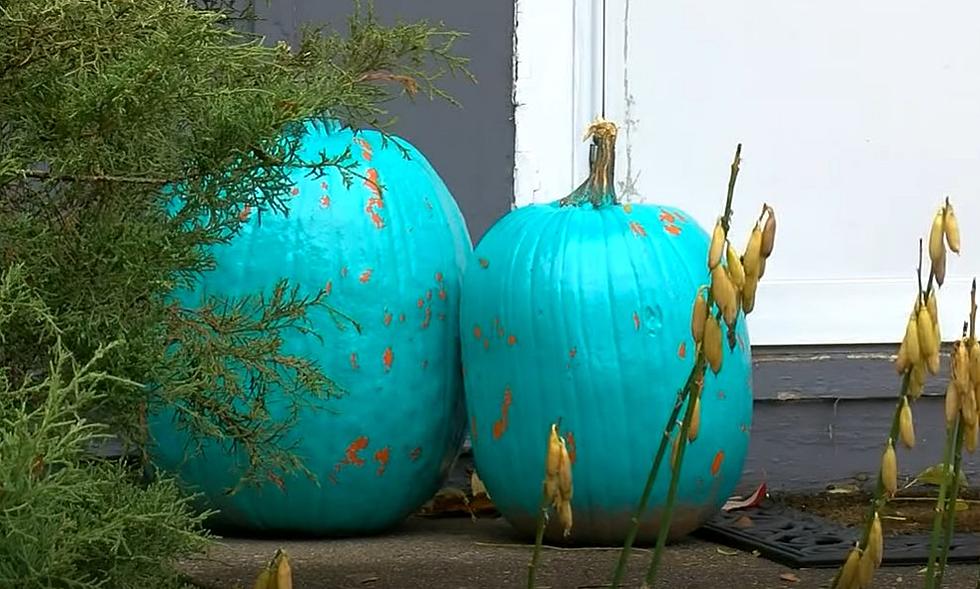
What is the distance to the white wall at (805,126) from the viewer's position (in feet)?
13.1

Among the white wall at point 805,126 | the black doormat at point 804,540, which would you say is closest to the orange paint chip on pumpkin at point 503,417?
the black doormat at point 804,540

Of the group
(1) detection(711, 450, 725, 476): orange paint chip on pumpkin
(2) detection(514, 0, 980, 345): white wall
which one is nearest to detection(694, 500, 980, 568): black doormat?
(1) detection(711, 450, 725, 476): orange paint chip on pumpkin

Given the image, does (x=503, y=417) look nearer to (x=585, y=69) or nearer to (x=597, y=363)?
(x=597, y=363)

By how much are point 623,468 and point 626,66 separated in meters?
1.34

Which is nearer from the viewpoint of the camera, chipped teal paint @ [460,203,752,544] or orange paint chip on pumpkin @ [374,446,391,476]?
chipped teal paint @ [460,203,752,544]

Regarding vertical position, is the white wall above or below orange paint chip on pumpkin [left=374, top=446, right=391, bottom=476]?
above

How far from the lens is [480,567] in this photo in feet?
9.53

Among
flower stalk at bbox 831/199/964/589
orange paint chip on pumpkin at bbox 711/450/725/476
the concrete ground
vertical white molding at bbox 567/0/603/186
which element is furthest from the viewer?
vertical white molding at bbox 567/0/603/186

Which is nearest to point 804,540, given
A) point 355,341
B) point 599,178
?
point 599,178

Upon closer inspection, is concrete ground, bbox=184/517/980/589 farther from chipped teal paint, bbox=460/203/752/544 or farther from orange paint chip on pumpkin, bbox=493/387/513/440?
orange paint chip on pumpkin, bbox=493/387/513/440

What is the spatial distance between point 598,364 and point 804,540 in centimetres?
59

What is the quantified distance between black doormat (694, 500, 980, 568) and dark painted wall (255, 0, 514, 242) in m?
0.99

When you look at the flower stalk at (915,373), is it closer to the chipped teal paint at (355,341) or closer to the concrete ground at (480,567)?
the concrete ground at (480,567)

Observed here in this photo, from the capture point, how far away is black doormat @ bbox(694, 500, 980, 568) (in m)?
2.96
